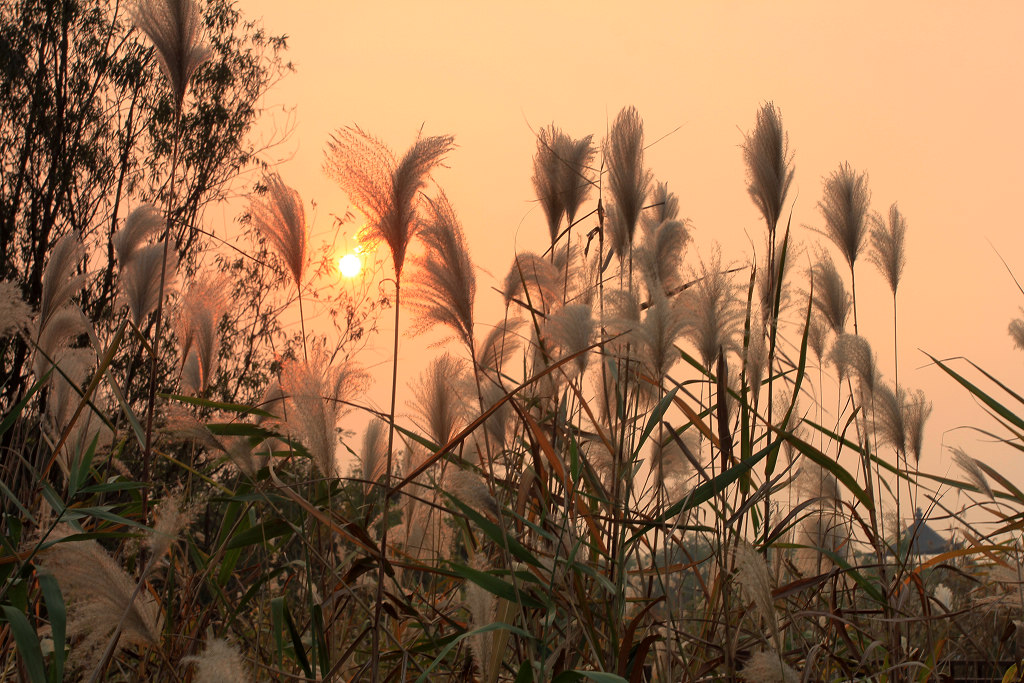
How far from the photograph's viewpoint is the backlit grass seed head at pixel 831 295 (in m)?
2.42

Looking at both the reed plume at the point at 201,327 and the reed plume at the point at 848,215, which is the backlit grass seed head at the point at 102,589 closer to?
the reed plume at the point at 201,327

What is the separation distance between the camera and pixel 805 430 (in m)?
2.40

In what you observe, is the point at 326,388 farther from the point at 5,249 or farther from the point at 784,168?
the point at 5,249

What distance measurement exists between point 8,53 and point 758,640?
14192 mm

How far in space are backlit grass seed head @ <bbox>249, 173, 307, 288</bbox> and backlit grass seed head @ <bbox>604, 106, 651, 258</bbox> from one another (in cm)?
72

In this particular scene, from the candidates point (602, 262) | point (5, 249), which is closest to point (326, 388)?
point (602, 262)

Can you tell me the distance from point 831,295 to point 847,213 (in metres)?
0.24

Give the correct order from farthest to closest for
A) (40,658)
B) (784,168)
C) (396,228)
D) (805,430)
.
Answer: (805,430), (784,168), (396,228), (40,658)

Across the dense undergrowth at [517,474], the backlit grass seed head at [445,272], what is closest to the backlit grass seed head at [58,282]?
the dense undergrowth at [517,474]

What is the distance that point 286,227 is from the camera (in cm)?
194

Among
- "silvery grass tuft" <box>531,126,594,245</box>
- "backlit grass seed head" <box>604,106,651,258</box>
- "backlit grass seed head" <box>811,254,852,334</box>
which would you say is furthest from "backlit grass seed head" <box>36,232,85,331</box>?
"backlit grass seed head" <box>811,254,852,334</box>

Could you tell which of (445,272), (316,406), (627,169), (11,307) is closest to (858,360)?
(627,169)

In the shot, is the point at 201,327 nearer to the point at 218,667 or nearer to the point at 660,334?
the point at 660,334

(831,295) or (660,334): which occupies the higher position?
(831,295)
